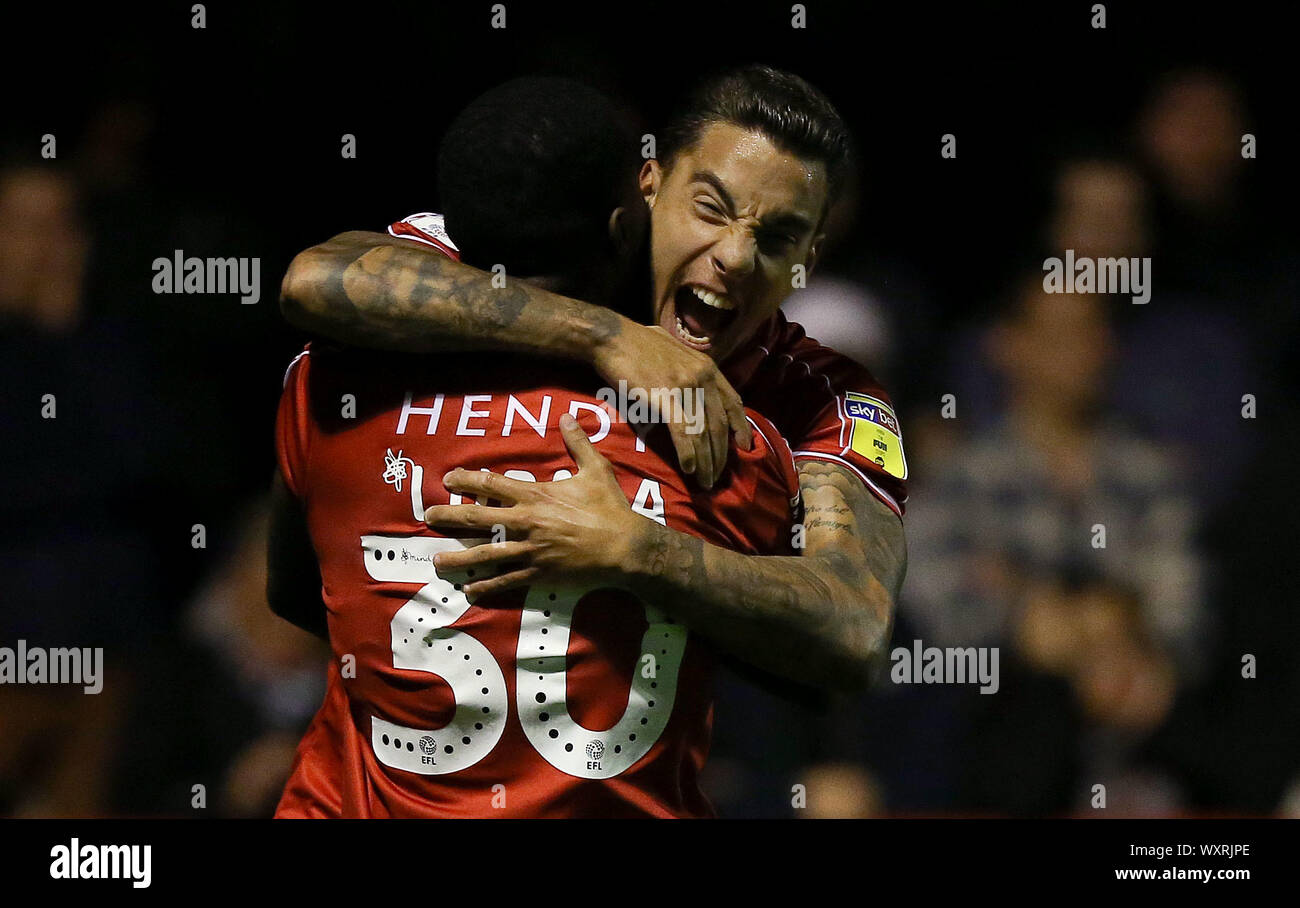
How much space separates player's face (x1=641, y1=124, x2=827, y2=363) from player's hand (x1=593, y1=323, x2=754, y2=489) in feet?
1.07

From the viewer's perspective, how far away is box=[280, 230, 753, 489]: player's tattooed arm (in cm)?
210

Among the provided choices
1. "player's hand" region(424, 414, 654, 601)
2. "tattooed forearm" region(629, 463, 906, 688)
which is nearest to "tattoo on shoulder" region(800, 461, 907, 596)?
"tattooed forearm" region(629, 463, 906, 688)

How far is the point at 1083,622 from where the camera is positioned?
4.19 meters

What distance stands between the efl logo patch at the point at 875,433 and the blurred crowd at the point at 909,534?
1408mm

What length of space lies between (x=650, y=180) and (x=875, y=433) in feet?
1.98

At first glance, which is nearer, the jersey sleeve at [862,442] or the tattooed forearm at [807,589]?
the tattooed forearm at [807,589]

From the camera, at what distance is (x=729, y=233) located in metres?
2.45

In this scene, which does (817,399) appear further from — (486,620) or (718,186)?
(486,620)

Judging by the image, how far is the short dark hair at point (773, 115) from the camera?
2.46 m

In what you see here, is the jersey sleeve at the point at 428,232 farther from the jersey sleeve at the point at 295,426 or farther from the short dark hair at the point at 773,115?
the short dark hair at the point at 773,115

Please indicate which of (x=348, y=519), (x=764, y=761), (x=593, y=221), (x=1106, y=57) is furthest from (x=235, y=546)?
(x=1106, y=57)

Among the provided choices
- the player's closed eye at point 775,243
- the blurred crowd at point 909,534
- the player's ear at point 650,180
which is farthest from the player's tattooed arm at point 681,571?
the blurred crowd at point 909,534

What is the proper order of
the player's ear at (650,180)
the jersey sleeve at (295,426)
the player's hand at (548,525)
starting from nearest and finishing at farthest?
the player's hand at (548,525)
the jersey sleeve at (295,426)
the player's ear at (650,180)

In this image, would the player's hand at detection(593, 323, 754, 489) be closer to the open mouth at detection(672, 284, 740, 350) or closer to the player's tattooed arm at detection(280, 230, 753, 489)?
the player's tattooed arm at detection(280, 230, 753, 489)
